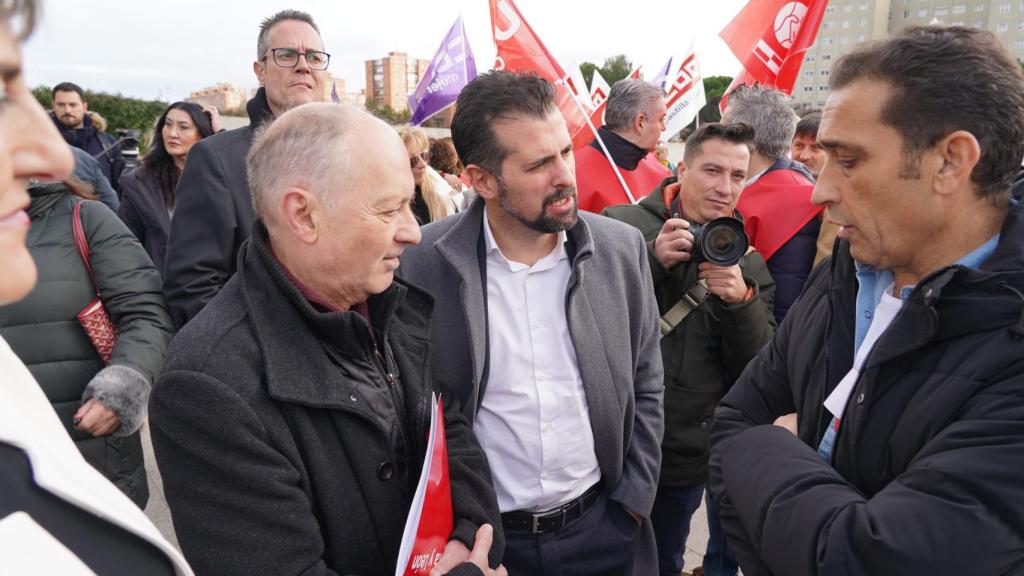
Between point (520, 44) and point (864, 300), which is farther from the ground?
point (520, 44)

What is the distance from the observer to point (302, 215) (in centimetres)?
144

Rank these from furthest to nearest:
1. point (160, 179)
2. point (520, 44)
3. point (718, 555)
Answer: point (520, 44)
point (160, 179)
point (718, 555)

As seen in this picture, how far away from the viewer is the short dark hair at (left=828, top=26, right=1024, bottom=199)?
1.24 m

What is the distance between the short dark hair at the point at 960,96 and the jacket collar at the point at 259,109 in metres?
2.47

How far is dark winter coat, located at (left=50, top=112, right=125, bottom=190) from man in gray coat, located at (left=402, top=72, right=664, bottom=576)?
625cm

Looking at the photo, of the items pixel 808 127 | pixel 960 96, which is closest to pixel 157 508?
pixel 960 96

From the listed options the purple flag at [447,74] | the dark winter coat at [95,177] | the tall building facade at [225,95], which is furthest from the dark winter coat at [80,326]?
the tall building facade at [225,95]

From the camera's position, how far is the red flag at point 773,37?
200 inches

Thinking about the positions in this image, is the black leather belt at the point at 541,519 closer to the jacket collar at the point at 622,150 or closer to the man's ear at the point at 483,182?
the man's ear at the point at 483,182

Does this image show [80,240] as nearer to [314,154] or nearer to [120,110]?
[314,154]

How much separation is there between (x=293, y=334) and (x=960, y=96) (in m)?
1.40

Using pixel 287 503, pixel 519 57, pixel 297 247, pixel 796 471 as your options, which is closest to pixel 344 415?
pixel 287 503

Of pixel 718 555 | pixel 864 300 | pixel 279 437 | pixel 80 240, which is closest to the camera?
pixel 279 437

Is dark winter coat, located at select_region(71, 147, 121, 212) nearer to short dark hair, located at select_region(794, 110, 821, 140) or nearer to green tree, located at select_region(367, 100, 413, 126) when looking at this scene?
green tree, located at select_region(367, 100, 413, 126)
